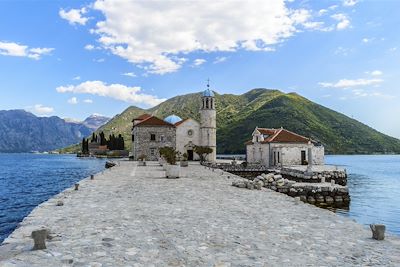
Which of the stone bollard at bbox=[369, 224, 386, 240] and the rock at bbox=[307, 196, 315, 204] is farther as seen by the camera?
the rock at bbox=[307, 196, 315, 204]

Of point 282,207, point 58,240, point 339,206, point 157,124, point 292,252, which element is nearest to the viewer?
point 292,252

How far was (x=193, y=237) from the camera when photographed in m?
9.95

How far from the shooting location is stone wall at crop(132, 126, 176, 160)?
218 ft

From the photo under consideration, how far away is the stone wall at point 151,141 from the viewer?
6656 centimetres

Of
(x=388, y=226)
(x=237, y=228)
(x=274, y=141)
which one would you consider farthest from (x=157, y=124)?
(x=237, y=228)

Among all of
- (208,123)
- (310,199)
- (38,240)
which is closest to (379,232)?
(38,240)

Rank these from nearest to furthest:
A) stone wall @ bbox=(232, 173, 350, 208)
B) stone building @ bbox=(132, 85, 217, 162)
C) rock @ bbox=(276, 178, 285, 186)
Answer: stone wall @ bbox=(232, 173, 350, 208), rock @ bbox=(276, 178, 285, 186), stone building @ bbox=(132, 85, 217, 162)

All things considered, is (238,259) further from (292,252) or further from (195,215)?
(195,215)

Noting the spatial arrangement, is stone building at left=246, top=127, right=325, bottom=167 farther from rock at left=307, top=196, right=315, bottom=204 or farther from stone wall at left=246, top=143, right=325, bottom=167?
rock at left=307, top=196, right=315, bottom=204

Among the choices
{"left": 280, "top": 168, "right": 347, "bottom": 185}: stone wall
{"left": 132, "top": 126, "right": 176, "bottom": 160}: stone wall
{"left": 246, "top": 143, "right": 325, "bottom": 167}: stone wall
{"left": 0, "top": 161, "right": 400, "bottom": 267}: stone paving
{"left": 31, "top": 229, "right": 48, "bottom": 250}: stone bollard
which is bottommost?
{"left": 280, "top": 168, "right": 347, "bottom": 185}: stone wall

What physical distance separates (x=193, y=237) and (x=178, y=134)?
2325 inches

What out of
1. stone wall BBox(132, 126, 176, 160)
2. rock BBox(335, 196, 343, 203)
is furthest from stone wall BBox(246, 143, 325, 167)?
rock BBox(335, 196, 343, 203)

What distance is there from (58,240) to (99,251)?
1634mm

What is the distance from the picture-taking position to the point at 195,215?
13.3 meters
